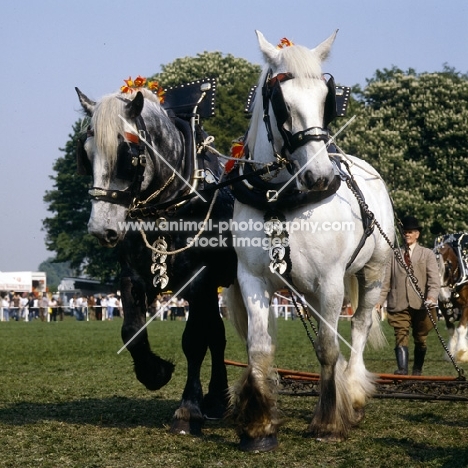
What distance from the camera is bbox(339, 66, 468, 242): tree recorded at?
4341 centimetres

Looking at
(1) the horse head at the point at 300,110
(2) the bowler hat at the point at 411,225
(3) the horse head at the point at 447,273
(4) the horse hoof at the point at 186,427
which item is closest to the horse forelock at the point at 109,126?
(1) the horse head at the point at 300,110

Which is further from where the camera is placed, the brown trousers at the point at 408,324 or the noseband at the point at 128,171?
the brown trousers at the point at 408,324

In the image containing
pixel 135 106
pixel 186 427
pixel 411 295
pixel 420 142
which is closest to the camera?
pixel 135 106

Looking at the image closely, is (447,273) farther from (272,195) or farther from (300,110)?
(300,110)

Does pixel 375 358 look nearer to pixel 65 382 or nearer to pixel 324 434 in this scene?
pixel 65 382

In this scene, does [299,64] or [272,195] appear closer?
[299,64]

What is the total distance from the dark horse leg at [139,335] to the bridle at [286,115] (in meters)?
1.75

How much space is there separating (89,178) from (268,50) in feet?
159

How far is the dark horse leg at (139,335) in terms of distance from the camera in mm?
7669

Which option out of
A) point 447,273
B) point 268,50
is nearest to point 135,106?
point 268,50

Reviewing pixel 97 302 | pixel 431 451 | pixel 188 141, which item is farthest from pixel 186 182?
pixel 97 302

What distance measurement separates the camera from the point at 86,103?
768 centimetres

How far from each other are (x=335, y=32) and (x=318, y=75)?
0.62 m

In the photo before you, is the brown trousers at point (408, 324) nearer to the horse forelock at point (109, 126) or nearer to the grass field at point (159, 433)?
the grass field at point (159, 433)
